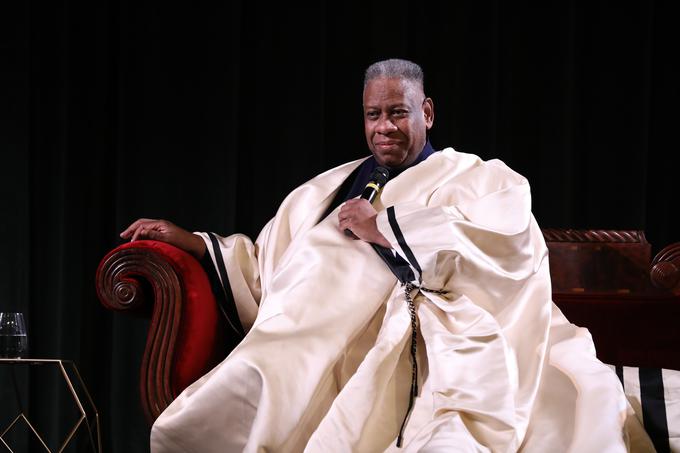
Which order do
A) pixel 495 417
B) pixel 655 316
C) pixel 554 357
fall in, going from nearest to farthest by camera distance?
pixel 495 417 < pixel 554 357 < pixel 655 316

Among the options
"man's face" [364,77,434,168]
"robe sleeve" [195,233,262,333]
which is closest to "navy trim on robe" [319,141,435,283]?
"man's face" [364,77,434,168]

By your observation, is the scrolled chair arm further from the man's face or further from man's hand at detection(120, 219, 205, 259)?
man's hand at detection(120, 219, 205, 259)

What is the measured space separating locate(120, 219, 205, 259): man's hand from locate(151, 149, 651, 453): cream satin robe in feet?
1.01

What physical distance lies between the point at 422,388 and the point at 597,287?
1.30m

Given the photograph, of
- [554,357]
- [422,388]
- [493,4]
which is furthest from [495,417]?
[493,4]

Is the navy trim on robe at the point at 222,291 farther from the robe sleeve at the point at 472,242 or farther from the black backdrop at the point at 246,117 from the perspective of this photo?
the black backdrop at the point at 246,117

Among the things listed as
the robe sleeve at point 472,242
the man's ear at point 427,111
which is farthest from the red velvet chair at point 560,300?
the man's ear at point 427,111

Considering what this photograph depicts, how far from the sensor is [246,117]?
3887mm

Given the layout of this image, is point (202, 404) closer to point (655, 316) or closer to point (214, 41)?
point (655, 316)

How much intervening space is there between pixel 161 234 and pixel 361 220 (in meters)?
0.61

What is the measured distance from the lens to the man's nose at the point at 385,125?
2.57 m

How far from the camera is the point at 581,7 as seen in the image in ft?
12.9

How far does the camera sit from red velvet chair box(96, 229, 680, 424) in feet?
7.57

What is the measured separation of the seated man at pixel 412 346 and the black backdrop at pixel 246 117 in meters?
1.31
